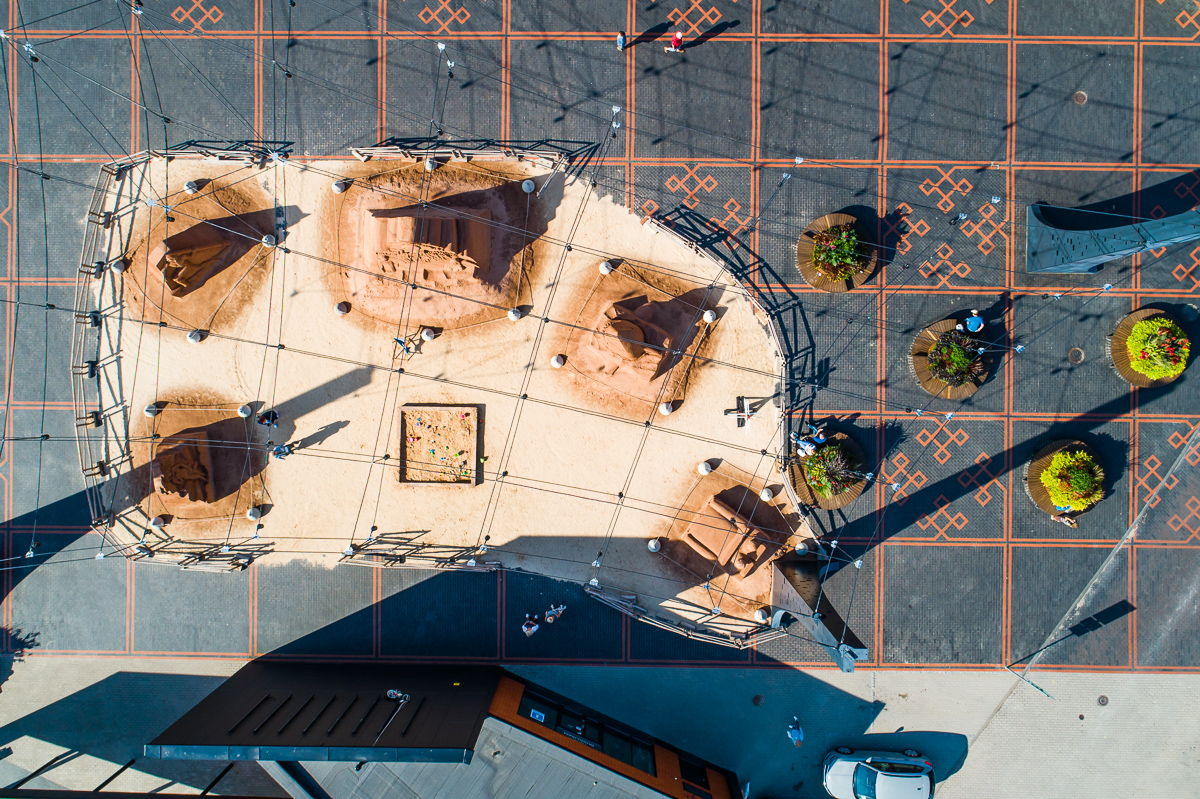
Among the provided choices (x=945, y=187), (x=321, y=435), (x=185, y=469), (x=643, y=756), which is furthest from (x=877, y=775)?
(x=185, y=469)

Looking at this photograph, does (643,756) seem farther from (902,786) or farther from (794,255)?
(794,255)

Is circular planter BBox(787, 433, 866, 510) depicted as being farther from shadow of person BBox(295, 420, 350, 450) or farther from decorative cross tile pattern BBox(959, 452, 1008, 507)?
shadow of person BBox(295, 420, 350, 450)

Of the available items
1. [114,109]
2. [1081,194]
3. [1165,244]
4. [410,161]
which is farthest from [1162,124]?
[114,109]

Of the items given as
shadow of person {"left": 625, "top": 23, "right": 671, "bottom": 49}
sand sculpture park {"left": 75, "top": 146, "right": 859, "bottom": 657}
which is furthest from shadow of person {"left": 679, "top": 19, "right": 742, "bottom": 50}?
sand sculpture park {"left": 75, "top": 146, "right": 859, "bottom": 657}

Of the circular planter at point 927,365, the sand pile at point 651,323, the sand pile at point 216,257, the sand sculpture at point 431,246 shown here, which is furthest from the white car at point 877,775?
the sand pile at point 216,257

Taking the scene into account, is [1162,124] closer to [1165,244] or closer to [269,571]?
[1165,244]

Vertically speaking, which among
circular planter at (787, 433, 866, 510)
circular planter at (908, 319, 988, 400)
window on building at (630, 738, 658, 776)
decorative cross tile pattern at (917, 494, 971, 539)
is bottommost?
window on building at (630, 738, 658, 776)
